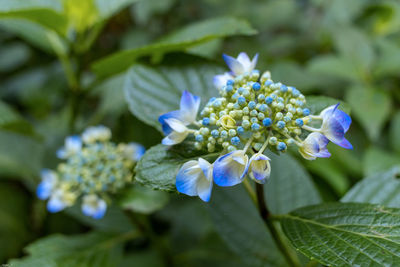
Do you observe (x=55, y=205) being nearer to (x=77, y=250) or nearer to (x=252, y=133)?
(x=77, y=250)

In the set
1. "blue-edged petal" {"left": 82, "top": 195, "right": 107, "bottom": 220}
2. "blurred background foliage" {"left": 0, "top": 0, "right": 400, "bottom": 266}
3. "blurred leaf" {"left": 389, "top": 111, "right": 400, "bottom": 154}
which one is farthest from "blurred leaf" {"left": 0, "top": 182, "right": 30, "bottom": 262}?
"blurred leaf" {"left": 389, "top": 111, "right": 400, "bottom": 154}

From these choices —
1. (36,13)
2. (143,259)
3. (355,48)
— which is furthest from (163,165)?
(355,48)

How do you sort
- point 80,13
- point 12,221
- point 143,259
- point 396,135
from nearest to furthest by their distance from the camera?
point 80,13
point 143,259
point 396,135
point 12,221

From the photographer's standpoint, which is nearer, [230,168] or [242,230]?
[230,168]

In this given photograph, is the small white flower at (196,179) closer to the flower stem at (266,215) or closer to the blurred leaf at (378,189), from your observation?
the flower stem at (266,215)

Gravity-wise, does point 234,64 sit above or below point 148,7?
below

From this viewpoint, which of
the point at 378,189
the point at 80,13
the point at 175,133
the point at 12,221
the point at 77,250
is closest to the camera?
the point at 175,133

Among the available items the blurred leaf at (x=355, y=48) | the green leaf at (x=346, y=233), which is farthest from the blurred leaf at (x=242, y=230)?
the blurred leaf at (x=355, y=48)
